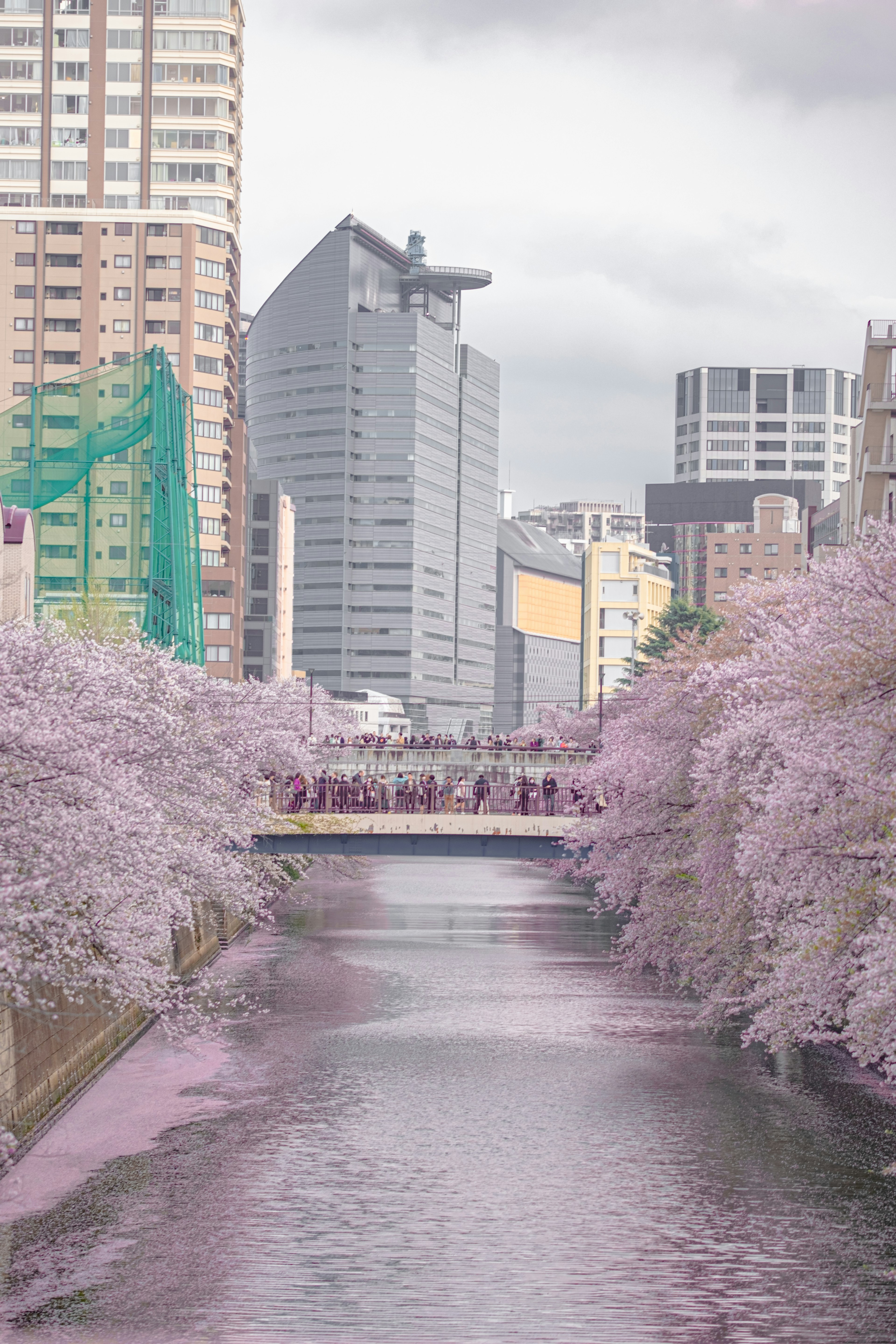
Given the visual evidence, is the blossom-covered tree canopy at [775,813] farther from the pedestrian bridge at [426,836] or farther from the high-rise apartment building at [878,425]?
the high-rise apartment building at [878,425]

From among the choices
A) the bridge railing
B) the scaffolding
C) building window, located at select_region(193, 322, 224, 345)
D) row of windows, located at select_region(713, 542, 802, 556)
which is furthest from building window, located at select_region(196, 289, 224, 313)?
row of windows, located at select_region(713, 542, 802, 556)

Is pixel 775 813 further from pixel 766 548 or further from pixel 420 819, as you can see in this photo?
pixel 766 548

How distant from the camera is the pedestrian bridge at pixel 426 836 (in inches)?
2195

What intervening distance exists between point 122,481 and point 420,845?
42.4 m

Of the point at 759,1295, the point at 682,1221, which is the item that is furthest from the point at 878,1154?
the point at 759,1295

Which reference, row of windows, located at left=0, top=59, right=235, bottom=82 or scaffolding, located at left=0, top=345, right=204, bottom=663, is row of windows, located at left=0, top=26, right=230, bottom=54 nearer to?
row of windows, located at left=0, top=59, right=235, bottom=82

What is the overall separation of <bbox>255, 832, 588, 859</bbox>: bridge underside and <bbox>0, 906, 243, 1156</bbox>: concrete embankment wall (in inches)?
421

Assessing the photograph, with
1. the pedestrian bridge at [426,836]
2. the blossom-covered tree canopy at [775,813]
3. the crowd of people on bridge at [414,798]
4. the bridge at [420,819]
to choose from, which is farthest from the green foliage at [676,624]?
the blossom-covered tree canopy at [775,813]

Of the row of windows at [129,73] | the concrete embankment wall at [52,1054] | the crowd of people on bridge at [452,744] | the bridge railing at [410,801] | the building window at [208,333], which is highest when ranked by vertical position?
the row of windows at [129,73]

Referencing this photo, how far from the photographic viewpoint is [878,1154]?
32.4 metres

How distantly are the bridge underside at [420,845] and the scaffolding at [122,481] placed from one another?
61.1ft

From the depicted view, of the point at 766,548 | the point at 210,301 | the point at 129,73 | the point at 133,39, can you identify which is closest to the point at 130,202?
the point at 129,73

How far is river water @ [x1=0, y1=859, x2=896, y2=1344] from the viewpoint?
23672 mm

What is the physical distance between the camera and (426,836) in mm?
56906
